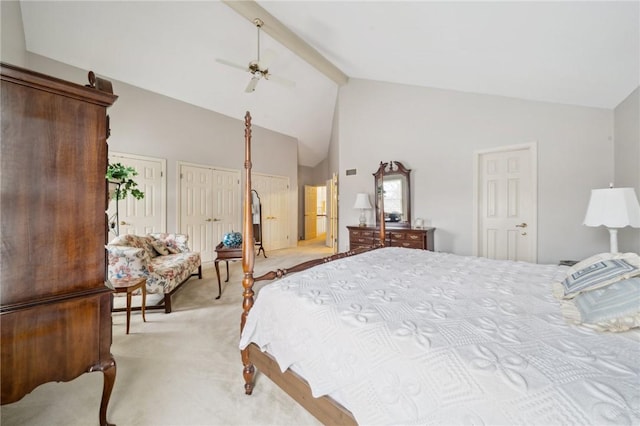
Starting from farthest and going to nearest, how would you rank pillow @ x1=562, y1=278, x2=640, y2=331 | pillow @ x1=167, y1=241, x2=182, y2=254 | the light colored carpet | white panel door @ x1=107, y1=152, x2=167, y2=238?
white panel door @ x1=107, y1=152, x2=167, y2=238
pillow @ x1=167, y1=241, x2=182, y2=254
the light colored carpet
pillow @ x1=562, y1=278, x2=640, y2=331

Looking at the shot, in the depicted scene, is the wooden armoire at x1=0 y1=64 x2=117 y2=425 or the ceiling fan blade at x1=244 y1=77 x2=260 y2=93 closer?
the wooden armoire at x1=0 y1=64 x2=117 y2=425

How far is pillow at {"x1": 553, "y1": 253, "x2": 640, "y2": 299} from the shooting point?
107 cm

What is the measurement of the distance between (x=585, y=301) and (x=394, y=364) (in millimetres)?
874

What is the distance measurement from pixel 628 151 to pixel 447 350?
3272mm

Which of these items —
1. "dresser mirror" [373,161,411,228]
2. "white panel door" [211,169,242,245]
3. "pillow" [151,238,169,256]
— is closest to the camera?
"pillow" [151,238,169,256]

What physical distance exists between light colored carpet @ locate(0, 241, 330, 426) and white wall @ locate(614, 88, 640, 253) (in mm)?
3436

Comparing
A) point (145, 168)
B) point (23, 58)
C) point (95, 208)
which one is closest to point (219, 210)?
point (145, 168)

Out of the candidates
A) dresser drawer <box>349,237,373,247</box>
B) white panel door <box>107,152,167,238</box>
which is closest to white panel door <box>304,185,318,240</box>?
dresser drawer <box>349,237,373,247</box>

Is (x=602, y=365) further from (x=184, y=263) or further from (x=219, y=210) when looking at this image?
(x=219, y=210)

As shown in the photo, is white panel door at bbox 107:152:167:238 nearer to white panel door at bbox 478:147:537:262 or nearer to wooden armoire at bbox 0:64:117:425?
wooden armoire at bbox 0:64:117:425

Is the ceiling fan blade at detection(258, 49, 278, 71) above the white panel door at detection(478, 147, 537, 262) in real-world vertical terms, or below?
above

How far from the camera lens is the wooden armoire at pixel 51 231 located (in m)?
0.99

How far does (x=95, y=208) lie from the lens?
1188mm

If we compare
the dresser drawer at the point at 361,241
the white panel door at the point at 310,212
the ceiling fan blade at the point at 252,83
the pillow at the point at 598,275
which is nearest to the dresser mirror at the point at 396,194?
the dresser drawer at the point at 361,241
